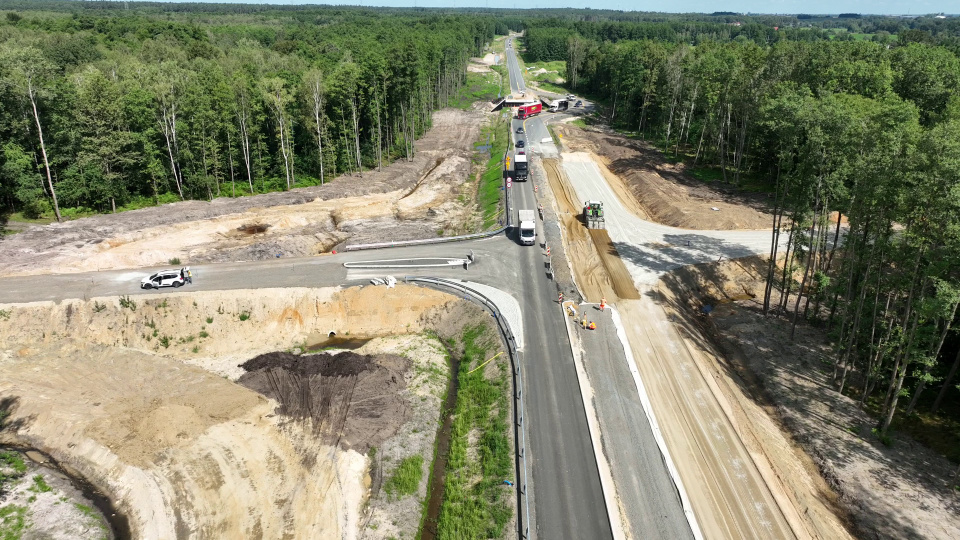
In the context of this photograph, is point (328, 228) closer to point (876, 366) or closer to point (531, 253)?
point (531, 253)

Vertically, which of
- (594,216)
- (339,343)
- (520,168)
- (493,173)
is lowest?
(339,343)

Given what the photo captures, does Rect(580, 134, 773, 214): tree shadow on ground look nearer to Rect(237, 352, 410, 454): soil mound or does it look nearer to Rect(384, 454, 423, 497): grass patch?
Rect(237, 352, 410, 454): soil mound

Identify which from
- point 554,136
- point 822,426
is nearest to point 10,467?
point 822,426

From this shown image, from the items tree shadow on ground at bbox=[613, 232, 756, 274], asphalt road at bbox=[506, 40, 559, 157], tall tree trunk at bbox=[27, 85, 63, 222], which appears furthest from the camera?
asphalt road at bbox=[506, 40, 559, 157]

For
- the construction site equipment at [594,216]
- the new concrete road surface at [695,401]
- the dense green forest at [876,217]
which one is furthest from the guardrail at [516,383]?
the dense green forest at [876,217]

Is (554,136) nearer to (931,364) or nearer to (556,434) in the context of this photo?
(556,434)

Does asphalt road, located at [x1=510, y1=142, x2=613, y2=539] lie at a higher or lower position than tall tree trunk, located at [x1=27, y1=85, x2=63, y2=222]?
lower

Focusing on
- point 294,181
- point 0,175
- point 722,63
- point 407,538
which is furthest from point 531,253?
point 0,175

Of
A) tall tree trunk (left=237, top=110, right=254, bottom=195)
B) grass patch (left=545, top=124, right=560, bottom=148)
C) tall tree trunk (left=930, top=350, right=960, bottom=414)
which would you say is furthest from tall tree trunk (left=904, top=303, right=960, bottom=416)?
tall tree trunk (left=237, top=110, right=254, bottom=195)
